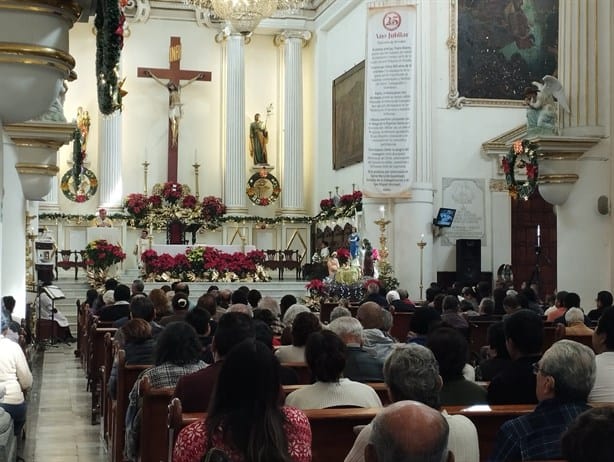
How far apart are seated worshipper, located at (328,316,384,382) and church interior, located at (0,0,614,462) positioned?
217cm

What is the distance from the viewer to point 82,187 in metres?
24.4

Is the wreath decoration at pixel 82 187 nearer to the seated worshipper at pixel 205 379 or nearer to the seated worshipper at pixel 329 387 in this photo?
the seated worshipper at pixel 205 379

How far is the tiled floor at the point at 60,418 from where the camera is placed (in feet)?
25.9

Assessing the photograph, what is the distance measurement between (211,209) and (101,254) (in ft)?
17.4

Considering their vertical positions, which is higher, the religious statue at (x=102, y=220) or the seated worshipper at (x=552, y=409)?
the religious statue at (x=102, y=220)

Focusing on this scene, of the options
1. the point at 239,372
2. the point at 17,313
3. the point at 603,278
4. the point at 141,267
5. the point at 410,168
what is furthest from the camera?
the point at 141,267

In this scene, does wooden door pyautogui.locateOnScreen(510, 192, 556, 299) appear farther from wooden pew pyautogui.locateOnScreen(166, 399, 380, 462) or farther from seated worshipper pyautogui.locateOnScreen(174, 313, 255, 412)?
wooden pew pyautogui.locateOnScreen(166, 399, 380, 462)

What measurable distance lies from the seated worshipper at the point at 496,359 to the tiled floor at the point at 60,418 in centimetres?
324

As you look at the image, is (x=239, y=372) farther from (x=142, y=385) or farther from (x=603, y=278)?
(x=603, y=278)

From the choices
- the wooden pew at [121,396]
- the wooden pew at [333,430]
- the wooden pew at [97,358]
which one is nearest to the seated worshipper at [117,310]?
the wooden pew at [97,358]

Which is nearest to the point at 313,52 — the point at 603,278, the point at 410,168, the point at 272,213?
the point at 272,213

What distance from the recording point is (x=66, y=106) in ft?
80.5

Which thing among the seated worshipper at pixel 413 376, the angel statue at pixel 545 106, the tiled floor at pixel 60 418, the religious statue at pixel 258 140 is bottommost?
the tiled floor at pixel 60 418

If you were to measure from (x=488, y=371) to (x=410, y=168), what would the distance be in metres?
13.2
